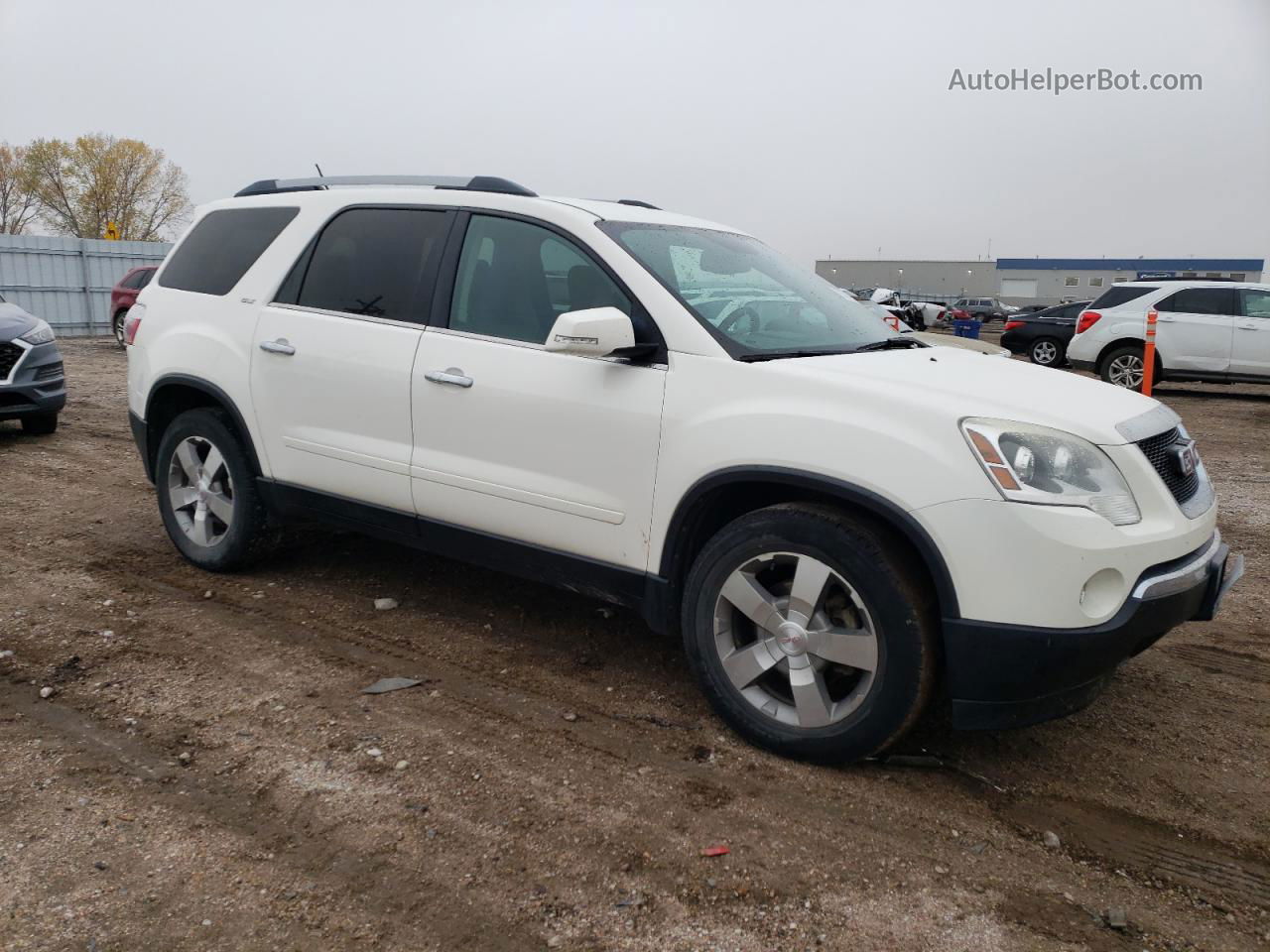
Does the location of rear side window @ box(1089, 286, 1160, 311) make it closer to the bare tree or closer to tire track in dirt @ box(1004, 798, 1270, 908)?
tire track in dirt @ box(1004, 798, 1270, 908)

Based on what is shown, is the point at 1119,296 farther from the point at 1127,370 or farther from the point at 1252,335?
the point at 1252,335

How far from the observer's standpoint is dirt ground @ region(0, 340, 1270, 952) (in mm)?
2426

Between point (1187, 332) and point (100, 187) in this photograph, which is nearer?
point (1187, 332)

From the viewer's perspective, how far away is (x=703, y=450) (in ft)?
10.5

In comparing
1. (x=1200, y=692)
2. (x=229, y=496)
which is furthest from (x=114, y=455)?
(x=1200, y=692)

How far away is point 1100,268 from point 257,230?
8811cm

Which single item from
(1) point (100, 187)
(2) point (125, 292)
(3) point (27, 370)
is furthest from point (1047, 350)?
(1) point (100, 187)

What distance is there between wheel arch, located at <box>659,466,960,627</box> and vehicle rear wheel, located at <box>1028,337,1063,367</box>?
16559mm

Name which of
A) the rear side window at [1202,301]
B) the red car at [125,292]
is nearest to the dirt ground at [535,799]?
the rear side window at [1202,301]

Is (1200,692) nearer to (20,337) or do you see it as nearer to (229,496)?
(229,496)

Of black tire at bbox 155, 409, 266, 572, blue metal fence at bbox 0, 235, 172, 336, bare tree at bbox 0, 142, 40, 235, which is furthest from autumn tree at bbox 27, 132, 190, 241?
black tire at bbox 155, 409, 266, 572

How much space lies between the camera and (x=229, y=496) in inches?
186

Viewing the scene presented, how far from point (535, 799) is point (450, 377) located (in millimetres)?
1626

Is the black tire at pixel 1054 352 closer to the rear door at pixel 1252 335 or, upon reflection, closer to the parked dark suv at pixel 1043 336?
the parked dark suv at pixel 1043 336
